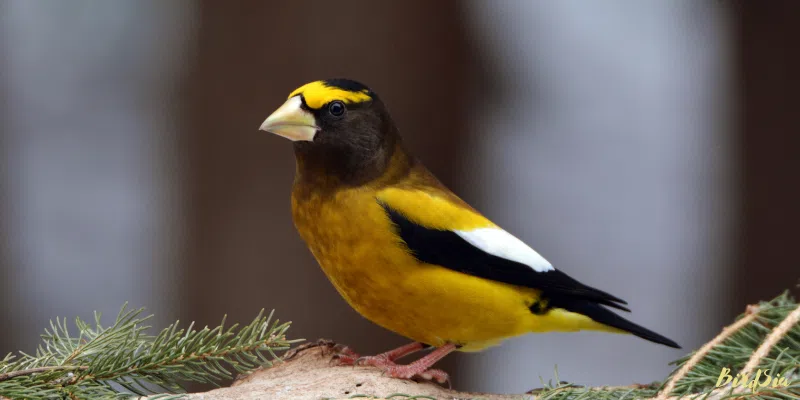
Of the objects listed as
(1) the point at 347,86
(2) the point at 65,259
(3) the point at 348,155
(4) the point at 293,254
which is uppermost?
(1) the point at 347,86

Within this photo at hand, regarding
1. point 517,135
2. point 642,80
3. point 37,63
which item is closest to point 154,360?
point 517,135

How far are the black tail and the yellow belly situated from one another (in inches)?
2.8

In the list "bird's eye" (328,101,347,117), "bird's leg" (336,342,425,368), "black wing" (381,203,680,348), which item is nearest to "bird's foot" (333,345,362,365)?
"bird's leg" (336,342,425,368)

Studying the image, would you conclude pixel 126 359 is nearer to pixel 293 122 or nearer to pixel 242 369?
pixel 242 369

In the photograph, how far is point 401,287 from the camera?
5.50 ft

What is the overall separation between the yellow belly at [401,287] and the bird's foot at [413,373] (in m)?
0.09

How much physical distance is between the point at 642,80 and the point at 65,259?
2.83m

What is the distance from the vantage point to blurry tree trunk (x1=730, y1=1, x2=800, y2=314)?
3352 mm

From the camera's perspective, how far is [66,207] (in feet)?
12.9

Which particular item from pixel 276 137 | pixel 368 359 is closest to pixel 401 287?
pixel 368 359

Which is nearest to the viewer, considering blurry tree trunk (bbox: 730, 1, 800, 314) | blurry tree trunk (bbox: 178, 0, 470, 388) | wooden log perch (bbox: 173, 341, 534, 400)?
wooden log perch (bbox: 173, 341, 534, 400)

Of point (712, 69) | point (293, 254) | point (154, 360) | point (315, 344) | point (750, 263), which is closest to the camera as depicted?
point (154, 360)

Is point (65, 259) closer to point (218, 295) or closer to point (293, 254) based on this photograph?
point (218, 295)

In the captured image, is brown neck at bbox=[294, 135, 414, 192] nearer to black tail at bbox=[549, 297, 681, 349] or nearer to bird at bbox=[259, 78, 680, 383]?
bird at bbox=[259, 78, 680, 383]
